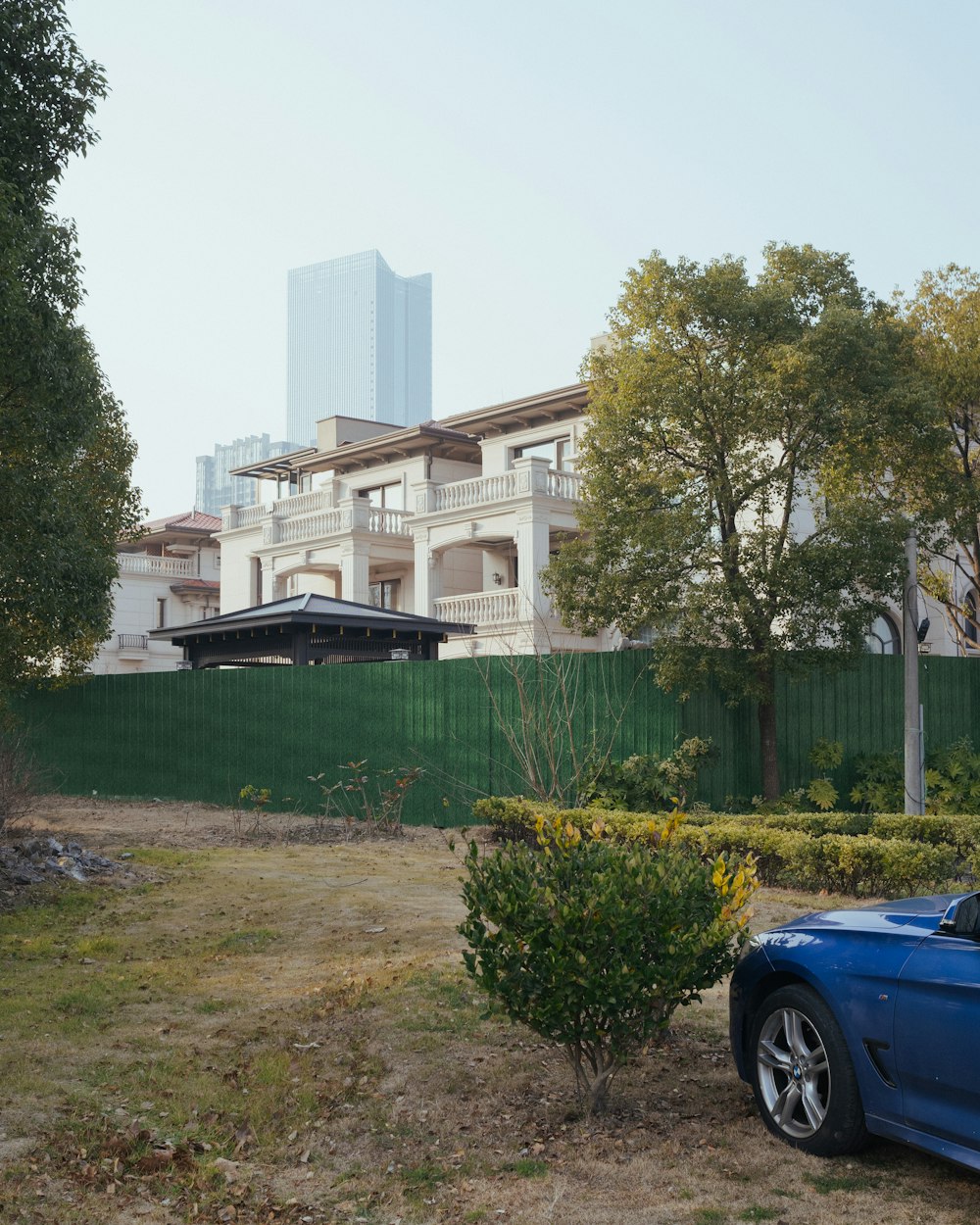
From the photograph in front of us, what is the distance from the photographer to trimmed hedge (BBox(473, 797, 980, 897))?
36.4 ft

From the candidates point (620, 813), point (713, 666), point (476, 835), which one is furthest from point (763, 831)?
point (476, 835)

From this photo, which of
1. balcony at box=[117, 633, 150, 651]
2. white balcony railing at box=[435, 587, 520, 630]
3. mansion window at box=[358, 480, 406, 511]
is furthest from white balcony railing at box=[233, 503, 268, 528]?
balcony at box=[117, 633, 150, 651]

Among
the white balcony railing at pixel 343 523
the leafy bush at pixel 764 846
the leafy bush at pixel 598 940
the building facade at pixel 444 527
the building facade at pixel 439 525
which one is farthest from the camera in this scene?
the white balcony railing at pixel 343 523

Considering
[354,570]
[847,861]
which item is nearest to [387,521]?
[354,570]

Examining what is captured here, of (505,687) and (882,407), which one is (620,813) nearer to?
(505,687)

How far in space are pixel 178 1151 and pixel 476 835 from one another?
33.8 feet

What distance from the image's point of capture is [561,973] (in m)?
5.36

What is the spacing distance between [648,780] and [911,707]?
10.4 feet

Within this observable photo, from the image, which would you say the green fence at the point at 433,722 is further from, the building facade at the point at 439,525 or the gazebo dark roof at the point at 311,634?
the building facade at the point at 439,525

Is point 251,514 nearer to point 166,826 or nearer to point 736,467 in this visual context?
point 166,826

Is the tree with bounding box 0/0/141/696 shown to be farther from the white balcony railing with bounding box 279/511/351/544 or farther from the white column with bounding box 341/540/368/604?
the white balcony railing with bounding box 279/511/351/544

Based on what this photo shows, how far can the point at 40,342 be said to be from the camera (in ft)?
35.4

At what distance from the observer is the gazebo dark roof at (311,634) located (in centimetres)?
2119

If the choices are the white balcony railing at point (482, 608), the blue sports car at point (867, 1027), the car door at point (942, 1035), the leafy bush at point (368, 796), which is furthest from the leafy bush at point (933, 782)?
the white balcony railing at point (482, 608)
